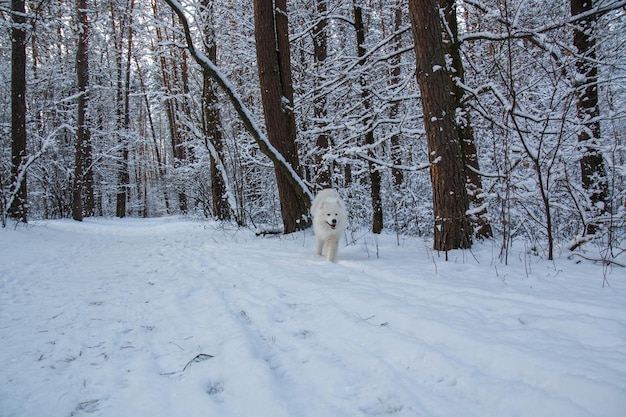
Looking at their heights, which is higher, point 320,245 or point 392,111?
point 392,111

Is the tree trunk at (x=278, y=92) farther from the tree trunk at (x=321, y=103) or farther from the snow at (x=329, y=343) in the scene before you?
the snow at (x=329, y=343)

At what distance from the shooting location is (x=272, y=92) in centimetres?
769

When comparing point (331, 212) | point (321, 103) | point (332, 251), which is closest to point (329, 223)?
point (331, 212)

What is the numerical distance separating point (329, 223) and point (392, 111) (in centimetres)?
578

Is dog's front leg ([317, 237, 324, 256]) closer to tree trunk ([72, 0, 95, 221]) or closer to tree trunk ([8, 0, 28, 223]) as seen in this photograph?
tree trunk ([8, 0, 28, 223])

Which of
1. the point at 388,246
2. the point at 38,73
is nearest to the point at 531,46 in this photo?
the point at 388,246

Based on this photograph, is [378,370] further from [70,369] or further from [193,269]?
[193,269]

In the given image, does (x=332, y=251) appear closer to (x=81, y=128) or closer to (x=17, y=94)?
(x=17, y=94)

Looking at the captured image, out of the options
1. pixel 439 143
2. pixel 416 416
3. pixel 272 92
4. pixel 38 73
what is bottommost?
pixel 416 416

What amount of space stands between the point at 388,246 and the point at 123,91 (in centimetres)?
2236

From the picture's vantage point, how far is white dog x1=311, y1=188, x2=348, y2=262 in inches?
198

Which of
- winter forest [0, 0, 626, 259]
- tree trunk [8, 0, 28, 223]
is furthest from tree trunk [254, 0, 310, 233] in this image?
tree trunk [8, 0, 28, 223]

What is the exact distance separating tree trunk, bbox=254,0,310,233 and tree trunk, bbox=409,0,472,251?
3474mm

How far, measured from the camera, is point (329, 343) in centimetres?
230
